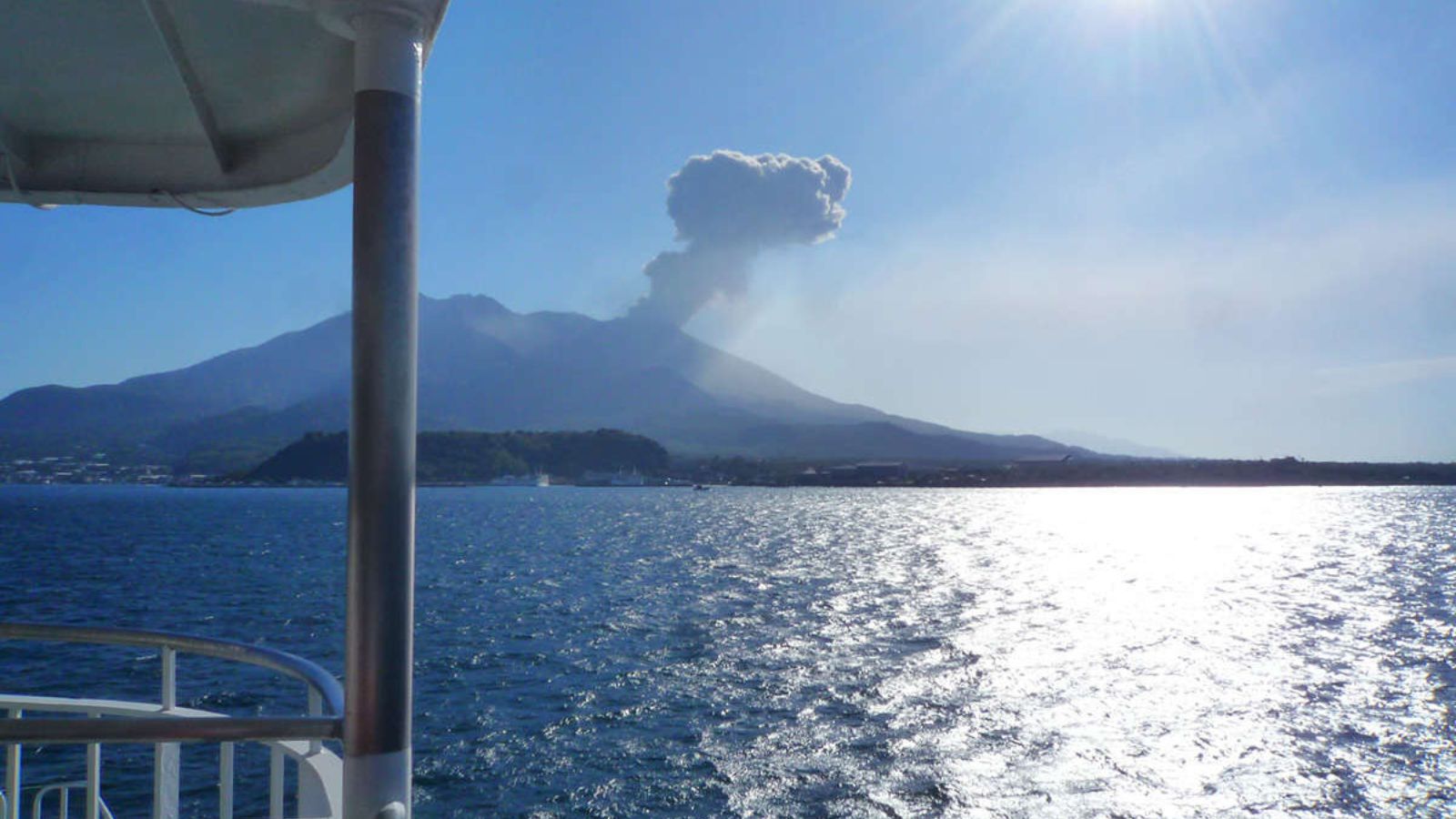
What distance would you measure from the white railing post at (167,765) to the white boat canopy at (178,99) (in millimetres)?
1597

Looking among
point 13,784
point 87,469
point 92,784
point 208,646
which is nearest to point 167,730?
point 208,646

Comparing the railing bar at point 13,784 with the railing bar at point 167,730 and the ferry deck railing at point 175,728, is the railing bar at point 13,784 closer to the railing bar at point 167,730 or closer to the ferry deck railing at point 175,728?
the ferry deck railing at point 175,728

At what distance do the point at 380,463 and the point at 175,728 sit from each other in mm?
714

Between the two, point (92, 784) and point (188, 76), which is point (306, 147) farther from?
point (92, 784)

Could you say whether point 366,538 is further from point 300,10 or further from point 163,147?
point 163,147

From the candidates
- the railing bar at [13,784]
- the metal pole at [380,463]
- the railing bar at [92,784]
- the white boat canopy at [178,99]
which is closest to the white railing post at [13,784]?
the railing bar at [13,784]

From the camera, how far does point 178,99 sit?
3.16 m

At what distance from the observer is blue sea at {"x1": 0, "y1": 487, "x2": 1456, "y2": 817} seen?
40.6 feet

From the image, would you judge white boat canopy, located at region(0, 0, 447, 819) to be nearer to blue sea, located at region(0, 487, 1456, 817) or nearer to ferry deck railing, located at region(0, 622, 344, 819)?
ferry deck railing, located at region(0, 622, 344, 819)

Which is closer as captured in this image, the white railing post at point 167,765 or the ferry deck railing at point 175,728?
the ferry deck railing at point 175,728

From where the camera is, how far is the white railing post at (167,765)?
340cm

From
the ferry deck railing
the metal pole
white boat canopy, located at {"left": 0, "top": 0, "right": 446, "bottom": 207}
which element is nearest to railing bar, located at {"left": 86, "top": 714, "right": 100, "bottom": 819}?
the ferry deck railing

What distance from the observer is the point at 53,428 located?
199 m

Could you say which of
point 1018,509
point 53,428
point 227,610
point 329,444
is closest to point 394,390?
point 227,610
